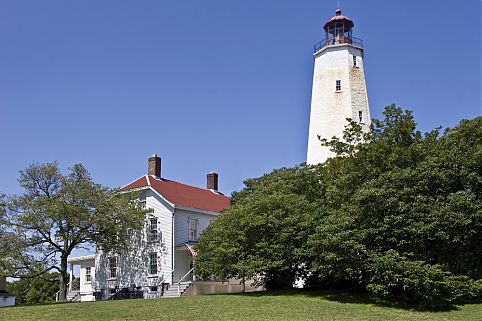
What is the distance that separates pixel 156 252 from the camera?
100 feet

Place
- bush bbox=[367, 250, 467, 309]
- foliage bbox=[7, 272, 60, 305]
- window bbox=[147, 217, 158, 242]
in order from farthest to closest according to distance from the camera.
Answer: foliage bbox=[7, 272, 60, 305] → window bbox=[147, 217, 158, 242] → bush bbox=[367, 250, 467, 309]

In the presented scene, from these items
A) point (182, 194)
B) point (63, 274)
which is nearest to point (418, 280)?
point (63, 274)

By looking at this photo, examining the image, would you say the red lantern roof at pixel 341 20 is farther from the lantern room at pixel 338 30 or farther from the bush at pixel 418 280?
the bush at pixel 418 280

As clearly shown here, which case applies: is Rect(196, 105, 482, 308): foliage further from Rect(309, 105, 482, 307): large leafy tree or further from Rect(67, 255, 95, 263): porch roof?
Rect(67, 255, 95, 263): porch roof

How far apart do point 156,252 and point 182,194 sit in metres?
4.20

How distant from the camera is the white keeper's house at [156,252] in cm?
2966

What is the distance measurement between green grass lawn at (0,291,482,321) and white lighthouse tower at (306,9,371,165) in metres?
12.5

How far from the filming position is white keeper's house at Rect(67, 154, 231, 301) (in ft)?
97.3

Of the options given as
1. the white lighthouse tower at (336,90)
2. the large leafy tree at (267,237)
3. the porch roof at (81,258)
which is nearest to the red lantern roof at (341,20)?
the white lighthouse tower at (336,90)

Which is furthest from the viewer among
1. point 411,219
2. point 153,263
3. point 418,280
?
point 153,263

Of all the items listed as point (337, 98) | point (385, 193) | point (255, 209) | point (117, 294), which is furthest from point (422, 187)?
point (117, 294)

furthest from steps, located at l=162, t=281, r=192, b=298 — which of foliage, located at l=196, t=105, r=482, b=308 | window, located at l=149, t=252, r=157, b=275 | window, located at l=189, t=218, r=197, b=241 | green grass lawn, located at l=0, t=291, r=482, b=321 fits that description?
green grass lawn, located at l=0, t=291, r=482, b=321

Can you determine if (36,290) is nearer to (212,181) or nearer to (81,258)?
(81,258)

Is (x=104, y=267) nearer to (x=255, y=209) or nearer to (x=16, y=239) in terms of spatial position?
(x=16, y=239)
